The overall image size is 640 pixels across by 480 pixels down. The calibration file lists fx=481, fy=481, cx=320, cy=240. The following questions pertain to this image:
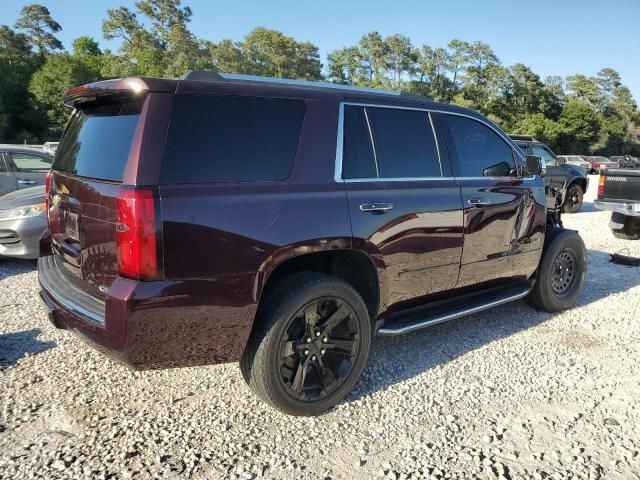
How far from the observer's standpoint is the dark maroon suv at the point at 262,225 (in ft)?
7.80

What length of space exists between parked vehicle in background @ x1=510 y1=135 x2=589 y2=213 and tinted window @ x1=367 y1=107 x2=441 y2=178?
349 inches

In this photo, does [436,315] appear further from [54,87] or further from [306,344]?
[54,87]

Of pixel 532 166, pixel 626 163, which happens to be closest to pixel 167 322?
pixel 532 166

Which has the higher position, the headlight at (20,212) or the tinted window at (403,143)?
the tinted window at (403,143)

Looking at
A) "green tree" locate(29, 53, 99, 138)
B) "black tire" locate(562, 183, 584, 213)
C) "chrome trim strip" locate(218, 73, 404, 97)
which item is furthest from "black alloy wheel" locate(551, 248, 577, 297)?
"green tree" locate(29, 53, 99, 138)

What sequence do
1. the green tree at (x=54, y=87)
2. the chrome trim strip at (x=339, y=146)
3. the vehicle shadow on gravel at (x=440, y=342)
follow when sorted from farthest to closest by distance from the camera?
1. the green tree at (x=54, y=87)
2. the vehicle shadow on gravel at (x=440, y=342)
3. the chrome trim strip at (x=339, y=146)

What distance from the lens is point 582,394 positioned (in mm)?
3248

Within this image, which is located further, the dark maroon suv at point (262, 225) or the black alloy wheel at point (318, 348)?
the black alloy wheel at point (318, 348)

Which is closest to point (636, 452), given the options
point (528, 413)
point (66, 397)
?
point (528, 413)

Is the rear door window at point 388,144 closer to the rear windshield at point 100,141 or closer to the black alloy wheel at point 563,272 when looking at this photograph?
the rear windshield at point 100,141

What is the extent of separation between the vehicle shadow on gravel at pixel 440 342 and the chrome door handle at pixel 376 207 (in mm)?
1213

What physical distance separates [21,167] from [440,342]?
7351mm

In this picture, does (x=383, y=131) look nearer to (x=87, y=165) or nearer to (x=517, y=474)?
(x=87, y=165)

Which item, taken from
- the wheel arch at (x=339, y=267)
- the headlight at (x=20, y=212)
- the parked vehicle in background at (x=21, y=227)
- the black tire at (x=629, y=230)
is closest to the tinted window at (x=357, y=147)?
the wheel arch at (x=339, y=267)
